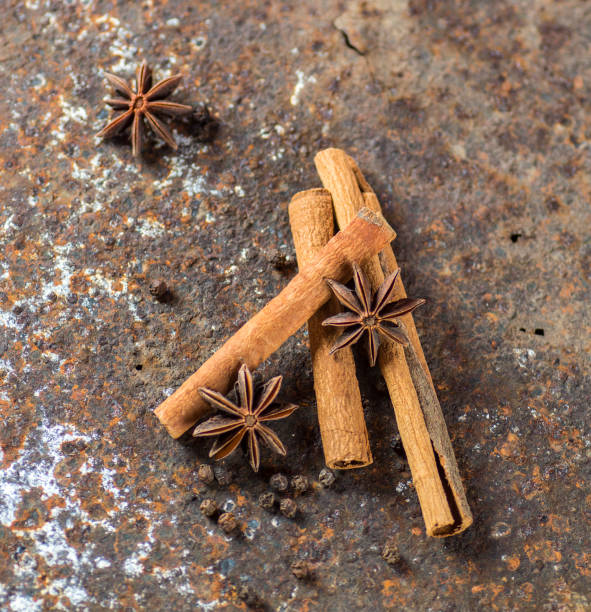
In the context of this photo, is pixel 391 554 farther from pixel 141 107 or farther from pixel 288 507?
pixel 141 107

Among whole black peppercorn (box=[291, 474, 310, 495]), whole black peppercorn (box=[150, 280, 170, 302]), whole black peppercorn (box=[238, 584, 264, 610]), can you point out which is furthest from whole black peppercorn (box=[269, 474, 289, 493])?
whole black peppercorn (box=[150, 280, 170, 302])

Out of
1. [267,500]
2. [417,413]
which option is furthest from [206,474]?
[417,413]

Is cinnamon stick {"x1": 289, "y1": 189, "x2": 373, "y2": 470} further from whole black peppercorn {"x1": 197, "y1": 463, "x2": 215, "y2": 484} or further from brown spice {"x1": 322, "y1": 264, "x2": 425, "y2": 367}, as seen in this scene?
whole black peppercorn {"x1": 197, "y1": 463, "x2": 215, "y2": 484}

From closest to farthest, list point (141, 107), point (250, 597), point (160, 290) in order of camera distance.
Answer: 1. point (250, 597)
2. point (160, 290)
3. point (141, 107)

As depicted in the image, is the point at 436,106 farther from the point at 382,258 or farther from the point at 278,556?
the point at 278,556

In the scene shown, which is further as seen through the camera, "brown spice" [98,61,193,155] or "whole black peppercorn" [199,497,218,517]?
"brown spice" [98,61,193,155]

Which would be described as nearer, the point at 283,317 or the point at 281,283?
the point at 283,317

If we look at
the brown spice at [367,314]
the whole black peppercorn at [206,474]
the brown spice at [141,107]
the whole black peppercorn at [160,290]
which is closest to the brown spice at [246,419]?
the whole black peppercorn at [206,474]
